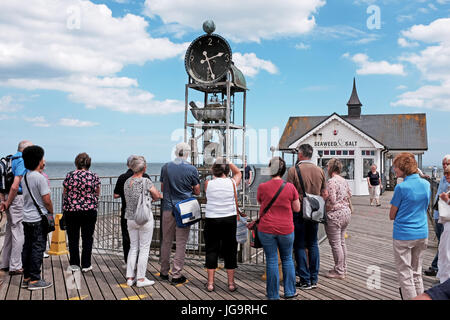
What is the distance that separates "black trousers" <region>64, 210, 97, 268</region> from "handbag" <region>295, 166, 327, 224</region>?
305cm

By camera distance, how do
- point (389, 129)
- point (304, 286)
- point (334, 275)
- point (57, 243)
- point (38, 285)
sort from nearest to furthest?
1. point (38, 285)
2. point (304, 286)
3. point (334, 275)
4. point (57, 243)
5. point (389, 129)

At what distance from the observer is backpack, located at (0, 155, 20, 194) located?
18.0 feet

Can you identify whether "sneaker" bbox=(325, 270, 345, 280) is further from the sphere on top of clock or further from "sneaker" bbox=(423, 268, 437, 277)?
the sphere on top of clock

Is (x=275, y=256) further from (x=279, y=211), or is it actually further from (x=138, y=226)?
(x=138, y=226)

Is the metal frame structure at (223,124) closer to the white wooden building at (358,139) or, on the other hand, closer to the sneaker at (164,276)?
the sneaker at (164,276)

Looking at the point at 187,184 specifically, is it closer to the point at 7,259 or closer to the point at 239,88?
the point at 7,259

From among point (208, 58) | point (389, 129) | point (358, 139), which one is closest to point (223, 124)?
point (208, 58)

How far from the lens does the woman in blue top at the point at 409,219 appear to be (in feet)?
13.2

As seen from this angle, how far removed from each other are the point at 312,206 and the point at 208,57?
18.4 feet

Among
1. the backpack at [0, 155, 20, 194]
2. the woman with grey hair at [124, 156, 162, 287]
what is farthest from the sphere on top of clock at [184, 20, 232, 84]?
the backpack at [0, 155, 20, 194]

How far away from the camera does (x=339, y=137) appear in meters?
22.8

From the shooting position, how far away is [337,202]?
213 inches

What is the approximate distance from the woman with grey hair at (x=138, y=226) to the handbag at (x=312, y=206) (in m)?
1.94

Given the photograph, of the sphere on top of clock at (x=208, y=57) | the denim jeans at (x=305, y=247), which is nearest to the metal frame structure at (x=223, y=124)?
the sphere on top of clock at (x=208, y=57)
